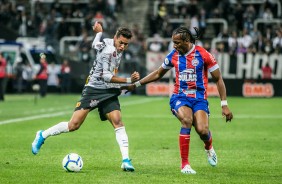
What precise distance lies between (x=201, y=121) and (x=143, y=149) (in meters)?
4.47

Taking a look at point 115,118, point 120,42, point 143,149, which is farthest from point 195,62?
point 143,149

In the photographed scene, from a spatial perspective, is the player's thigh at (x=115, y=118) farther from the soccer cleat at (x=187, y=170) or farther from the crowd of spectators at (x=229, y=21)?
the crowd of spectators at (x=229, y=21)

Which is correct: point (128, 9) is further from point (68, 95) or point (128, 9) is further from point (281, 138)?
point (281, 138)

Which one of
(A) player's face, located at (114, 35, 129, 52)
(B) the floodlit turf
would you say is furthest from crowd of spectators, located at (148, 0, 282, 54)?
(A) player's face, located at (114, 35, 129, 52)

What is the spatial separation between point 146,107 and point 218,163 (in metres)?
19.4

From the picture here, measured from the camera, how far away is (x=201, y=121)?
45.6 ft

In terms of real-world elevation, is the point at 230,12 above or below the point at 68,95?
above

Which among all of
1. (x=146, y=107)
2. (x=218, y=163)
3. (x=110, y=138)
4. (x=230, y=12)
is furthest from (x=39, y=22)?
(x=218, y=163)

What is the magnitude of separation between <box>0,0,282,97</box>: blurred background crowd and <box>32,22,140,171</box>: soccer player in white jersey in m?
30.2

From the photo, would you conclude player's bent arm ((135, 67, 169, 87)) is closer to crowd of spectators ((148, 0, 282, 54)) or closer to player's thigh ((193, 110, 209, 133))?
player's thigh ((193, 110, 209, 133))

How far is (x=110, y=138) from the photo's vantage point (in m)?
21.0

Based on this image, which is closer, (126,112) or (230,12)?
(126,112)

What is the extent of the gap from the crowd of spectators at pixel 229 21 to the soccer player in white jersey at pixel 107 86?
30.1m

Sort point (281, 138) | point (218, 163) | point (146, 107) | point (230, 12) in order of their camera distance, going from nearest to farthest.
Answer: point (218, 163) < point (281, 138) < point (146, 107) < point (230, 12)
